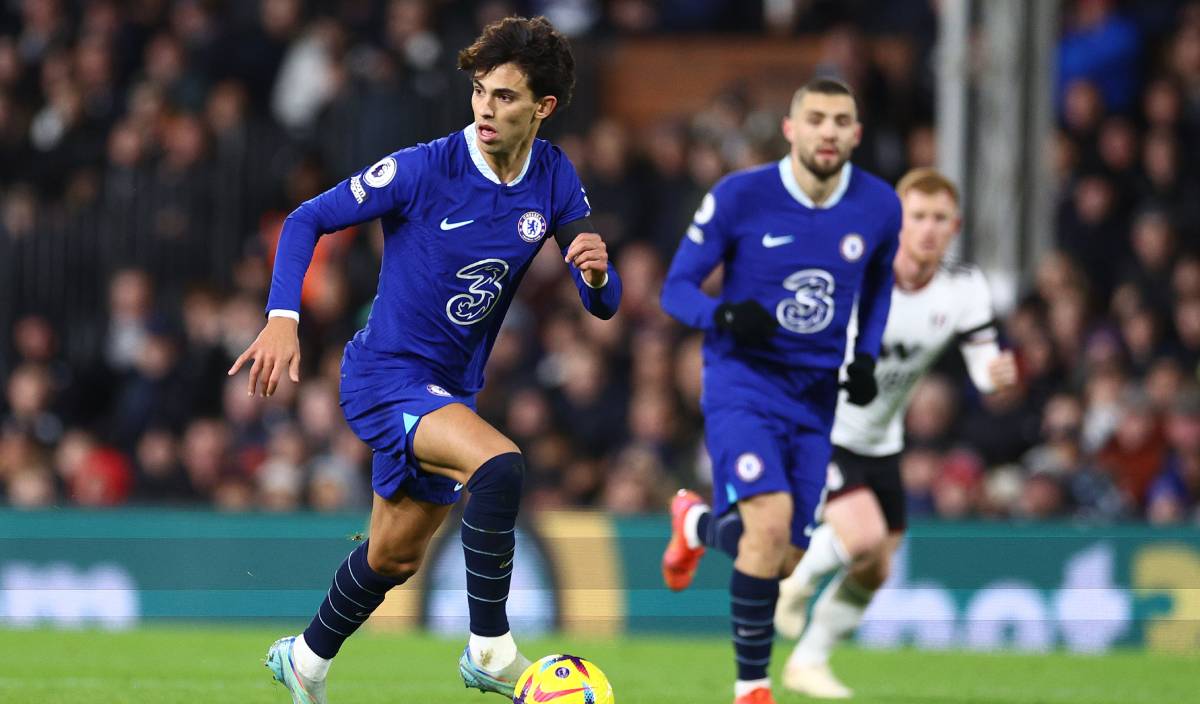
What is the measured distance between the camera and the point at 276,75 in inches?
629

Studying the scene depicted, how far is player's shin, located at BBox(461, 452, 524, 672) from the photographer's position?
20.2 ft

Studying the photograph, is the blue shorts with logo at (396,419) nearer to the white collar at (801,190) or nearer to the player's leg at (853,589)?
the white collar at (801,190)

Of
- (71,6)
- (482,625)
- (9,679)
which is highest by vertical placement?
(71,6)

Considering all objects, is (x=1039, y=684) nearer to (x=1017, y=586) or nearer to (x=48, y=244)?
(x=1017, y=586)

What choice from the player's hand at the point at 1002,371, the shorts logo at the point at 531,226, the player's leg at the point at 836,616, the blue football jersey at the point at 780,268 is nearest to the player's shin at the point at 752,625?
the blue football jersey at the point at 780,268

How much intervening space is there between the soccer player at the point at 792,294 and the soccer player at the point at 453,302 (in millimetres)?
1166

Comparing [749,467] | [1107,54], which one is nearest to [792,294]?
[749,467]

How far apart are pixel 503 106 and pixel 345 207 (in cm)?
61

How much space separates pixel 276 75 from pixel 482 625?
1035 centimetres

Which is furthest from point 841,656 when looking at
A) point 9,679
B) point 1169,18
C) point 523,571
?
point 1169,18

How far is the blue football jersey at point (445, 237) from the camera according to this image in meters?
6.43

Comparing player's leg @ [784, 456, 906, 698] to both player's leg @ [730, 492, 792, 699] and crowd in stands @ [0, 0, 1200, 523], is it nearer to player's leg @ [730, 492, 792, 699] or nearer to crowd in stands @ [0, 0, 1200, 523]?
player's leg @ [730, 492, 792, 699]

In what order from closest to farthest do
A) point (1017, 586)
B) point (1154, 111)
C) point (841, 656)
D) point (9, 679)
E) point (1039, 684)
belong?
point (9, 679)
point (1039, 684)
point (841, 656)
point (1017, 586)
point (1154, 111)

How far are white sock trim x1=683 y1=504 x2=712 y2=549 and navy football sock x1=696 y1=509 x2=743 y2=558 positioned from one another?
38cm
